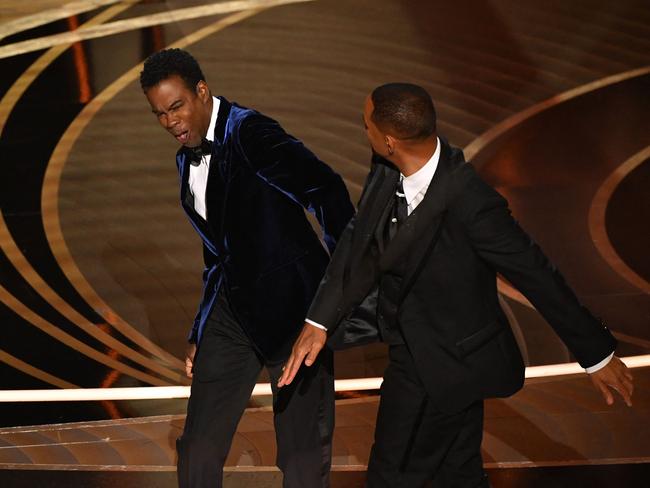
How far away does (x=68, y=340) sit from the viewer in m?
4.79

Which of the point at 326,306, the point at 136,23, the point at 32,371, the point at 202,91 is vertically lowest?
the point at 32,371

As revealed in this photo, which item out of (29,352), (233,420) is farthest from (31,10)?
(233,420)

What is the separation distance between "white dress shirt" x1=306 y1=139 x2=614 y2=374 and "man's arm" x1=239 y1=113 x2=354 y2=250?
28 centimetres

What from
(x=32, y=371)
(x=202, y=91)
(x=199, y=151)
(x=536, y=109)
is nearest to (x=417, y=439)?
(x=199, y=151)

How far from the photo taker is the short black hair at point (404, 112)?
2.53m

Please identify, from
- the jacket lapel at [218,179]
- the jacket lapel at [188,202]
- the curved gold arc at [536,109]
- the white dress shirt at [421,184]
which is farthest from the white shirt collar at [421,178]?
the curved gold arc at [536,109]

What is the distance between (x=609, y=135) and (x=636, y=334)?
221 centimetres

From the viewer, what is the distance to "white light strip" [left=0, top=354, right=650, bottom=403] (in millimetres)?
4293

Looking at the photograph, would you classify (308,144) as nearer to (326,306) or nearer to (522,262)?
(326,306)

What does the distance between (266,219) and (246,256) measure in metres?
0.12

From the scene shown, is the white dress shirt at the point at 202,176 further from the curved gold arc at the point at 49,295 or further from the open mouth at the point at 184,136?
the curved gold arc at the point at 49,295

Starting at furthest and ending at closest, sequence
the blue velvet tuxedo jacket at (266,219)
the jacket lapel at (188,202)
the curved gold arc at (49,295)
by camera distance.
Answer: the curved gold arc at (49,295) < the jacket lapel at (188,202) < the blue velvet tuxedo jacket at (266,219)

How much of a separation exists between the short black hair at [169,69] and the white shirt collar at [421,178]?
69 centimetres

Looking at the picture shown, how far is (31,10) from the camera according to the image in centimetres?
877
